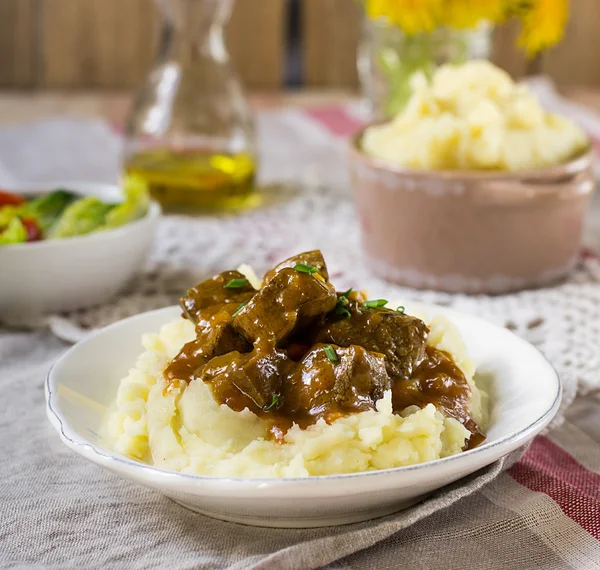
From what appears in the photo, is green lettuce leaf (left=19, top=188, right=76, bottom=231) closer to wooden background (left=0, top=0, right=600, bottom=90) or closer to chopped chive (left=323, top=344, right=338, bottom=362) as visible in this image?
chopped chive (left=323, top=344, right=338, bottom=362)

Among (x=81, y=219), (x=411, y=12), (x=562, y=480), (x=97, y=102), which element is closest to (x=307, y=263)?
(x=562, y=480)

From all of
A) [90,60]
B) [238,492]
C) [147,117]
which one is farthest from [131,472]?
[90,60]

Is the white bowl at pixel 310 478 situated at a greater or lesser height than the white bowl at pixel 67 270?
greater

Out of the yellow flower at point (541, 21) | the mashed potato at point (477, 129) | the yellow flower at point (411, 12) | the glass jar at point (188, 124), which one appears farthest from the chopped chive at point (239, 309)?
the yellow flower at point (541, 21)

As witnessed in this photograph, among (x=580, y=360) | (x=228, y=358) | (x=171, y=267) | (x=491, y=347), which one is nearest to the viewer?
(x=228, y=358)

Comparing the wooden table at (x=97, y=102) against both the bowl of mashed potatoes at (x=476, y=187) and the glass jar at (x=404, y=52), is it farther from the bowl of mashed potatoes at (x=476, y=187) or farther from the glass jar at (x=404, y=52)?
the bowl of mashed potatoes at (x=476, y=187)

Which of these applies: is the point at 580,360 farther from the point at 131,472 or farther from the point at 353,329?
the point at 131,472

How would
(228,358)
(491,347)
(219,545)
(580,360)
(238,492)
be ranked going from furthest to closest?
(580,360) → (491,347) → (228,358) → (219,545) → (238,492)
